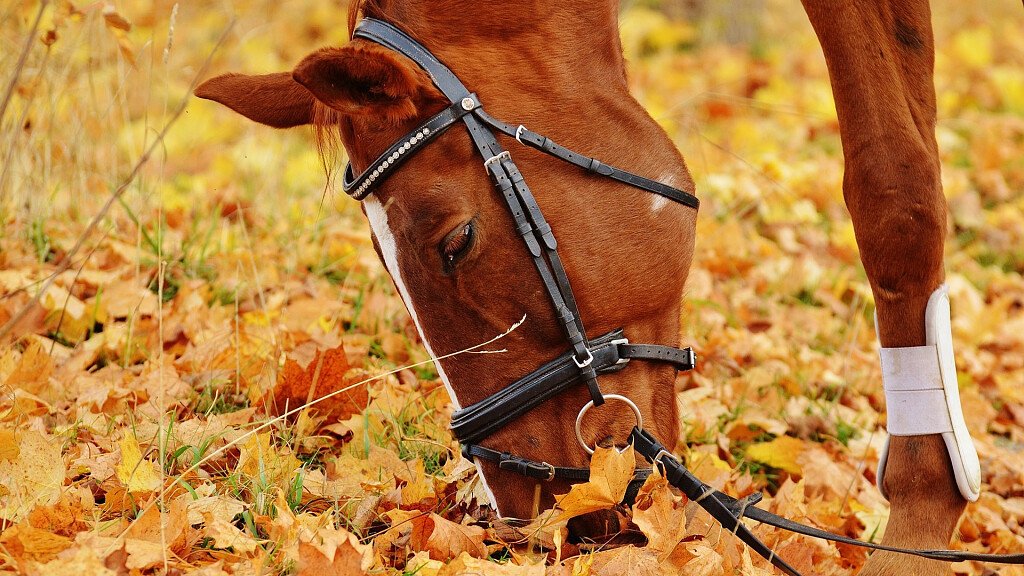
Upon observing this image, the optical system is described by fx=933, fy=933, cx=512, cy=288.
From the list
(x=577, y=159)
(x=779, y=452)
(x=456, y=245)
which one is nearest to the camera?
(x=456, y=245)

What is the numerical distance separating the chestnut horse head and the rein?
3 cm

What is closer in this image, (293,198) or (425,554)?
(425,554)

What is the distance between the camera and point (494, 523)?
2.32m

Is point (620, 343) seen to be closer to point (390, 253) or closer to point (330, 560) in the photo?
point (390, 253)

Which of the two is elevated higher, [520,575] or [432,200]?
[432,200]

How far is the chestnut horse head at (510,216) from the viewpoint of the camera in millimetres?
2273

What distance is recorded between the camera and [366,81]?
211cm

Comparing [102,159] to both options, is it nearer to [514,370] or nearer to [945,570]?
[514,370]

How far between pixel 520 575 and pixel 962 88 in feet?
26.8

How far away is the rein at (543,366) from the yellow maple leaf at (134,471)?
72cm

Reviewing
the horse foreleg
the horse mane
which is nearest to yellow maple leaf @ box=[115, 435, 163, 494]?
the horse mane

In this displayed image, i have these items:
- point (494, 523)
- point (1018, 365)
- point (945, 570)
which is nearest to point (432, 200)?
point (494, 523)

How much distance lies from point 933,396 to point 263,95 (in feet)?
6.42

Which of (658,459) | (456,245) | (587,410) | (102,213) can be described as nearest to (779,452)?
(658,459)
